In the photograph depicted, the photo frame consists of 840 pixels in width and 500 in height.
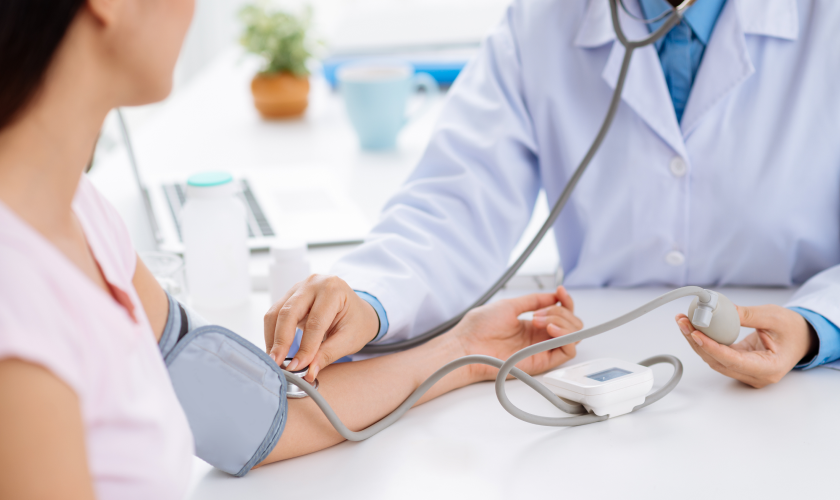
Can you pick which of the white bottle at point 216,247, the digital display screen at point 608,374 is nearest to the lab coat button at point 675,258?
the digital display screen at point 608,374

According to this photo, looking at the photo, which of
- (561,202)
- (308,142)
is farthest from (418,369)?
(308,142)

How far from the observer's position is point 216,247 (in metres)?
0.95

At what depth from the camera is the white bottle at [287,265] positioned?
92 centimetres

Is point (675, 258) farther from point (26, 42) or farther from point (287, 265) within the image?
point (26, 42)

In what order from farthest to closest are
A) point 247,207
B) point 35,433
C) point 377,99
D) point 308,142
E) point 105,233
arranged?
1. point 308,142
2. point 377,99
3. point 247,207
4. point 105,233
5. point 35,433

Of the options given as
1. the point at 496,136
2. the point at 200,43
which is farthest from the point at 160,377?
the point at 200,43

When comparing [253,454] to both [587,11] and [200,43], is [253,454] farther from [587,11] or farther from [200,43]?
[200,43]

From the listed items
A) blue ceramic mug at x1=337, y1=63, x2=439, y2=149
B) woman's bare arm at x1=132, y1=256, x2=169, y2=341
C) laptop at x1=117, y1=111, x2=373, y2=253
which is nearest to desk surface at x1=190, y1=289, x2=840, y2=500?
woman's bare arm at x1=132, y1=256, x2=169, y2=341

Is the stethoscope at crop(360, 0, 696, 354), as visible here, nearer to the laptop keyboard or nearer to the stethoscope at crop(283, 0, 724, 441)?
the stethoscope at crop(283, 0, 724, 441)

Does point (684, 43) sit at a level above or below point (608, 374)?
above

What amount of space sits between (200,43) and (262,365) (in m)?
2.79

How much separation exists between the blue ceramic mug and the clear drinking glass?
646mm

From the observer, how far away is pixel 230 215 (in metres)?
0.95

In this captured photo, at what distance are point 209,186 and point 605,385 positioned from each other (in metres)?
0.54
